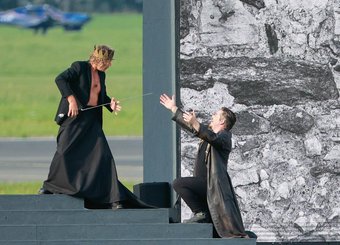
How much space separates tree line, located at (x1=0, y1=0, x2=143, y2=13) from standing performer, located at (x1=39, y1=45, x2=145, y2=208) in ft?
113

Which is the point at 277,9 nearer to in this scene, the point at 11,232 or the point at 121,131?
the point at 11,232

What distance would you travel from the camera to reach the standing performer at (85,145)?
12.0 meters

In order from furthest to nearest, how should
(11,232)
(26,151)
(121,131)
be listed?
(121,131)
(26,151)
(11,232)

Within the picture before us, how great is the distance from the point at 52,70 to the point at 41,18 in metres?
4.16

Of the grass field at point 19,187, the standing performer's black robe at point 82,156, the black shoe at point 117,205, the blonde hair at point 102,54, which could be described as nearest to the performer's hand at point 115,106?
the standing performer's black robe at point 82,156

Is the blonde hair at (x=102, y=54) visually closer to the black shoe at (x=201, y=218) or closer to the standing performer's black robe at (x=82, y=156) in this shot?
the standing performer's black robe at (x=82, y=156)

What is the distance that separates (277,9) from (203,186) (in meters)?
2.64

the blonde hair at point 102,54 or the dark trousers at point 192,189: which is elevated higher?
the blonde hair at point 102,54

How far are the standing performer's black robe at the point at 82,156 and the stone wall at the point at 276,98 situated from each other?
1.78 metres

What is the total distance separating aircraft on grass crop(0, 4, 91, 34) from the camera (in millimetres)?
45469

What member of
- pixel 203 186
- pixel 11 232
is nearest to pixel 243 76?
pixel 203 186

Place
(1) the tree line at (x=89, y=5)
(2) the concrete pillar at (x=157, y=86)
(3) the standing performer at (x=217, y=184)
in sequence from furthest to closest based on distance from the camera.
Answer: (1) the tree line at (x=89, y=5) → (2) the concrete pillar at (x=157, y=86) → (3) the standing performer at (x=217, y=184)

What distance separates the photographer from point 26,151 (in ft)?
91.0

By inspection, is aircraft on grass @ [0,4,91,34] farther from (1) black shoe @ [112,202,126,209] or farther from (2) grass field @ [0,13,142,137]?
(1) black shoe @ [112,202,126,209]
